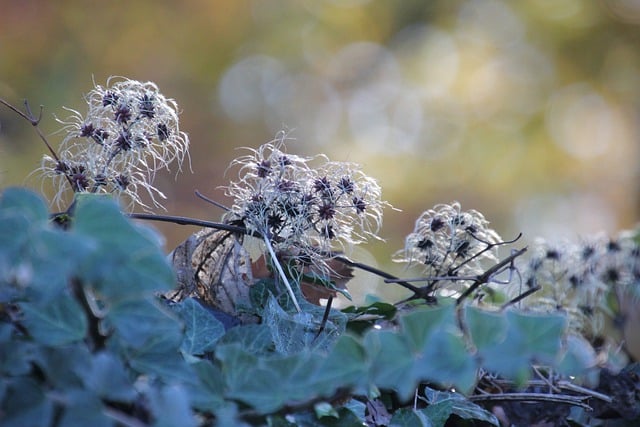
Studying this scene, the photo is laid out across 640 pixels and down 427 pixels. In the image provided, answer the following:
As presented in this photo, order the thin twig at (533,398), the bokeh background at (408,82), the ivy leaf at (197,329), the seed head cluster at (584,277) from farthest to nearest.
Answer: the bokeh background at (408,82) → the seed head cluster at (584,277) → the thin twig at (533,398) → the ivy leaf at (197,329)

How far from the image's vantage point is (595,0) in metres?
5.52

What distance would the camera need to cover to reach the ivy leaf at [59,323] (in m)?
0.34

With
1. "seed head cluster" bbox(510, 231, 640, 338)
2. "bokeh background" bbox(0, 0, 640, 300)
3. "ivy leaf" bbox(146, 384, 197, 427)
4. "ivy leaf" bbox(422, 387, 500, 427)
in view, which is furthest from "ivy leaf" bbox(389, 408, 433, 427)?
"bokeh background" bbox(0, 0, 640, 300)

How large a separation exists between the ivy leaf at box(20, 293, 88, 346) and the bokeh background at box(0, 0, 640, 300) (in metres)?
4.58

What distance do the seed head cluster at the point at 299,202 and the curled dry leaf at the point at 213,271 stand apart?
0.12 ft

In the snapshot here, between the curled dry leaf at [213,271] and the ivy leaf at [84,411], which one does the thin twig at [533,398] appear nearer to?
the curled dry leaf at [213,271]

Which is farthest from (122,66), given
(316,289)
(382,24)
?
(316,289)

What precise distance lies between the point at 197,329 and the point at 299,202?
5.7 inches

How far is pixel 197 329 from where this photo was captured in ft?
1.56

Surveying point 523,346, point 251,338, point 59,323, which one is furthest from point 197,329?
point 523,346

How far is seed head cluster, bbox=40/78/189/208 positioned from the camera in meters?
0.56

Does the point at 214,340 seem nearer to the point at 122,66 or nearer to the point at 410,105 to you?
the point at 122,66

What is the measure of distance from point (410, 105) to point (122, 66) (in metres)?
2.49

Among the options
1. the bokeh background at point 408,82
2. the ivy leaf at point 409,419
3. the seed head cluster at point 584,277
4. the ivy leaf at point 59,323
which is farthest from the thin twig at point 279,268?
the bokeh background at point 408,82
